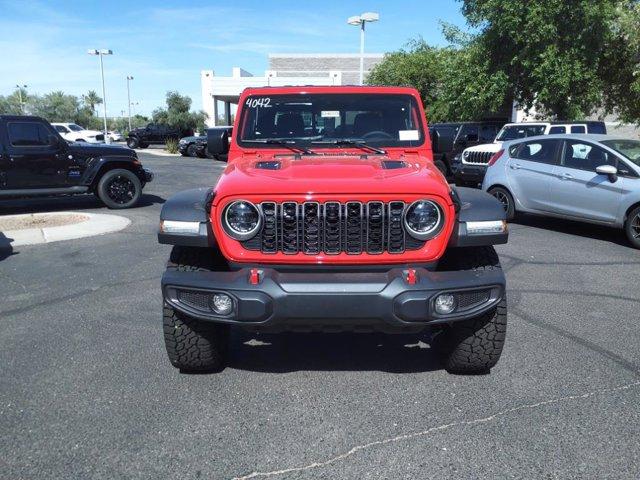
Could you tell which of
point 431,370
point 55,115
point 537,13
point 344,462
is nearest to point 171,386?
point 344,462

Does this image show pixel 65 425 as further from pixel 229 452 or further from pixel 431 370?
pixel 431 370

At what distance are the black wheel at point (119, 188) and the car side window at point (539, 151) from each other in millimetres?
7463

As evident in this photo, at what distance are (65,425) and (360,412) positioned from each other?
169 cm

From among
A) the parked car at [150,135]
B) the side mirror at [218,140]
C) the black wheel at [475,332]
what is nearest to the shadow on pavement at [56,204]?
the side mirror at [218,140]

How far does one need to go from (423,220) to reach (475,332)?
88cm

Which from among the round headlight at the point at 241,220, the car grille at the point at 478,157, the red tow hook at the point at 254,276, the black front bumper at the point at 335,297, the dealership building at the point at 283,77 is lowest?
the black front bumper at the point at 335,297

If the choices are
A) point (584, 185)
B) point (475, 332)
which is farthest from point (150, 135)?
point (475, 332)

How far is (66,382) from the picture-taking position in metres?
3.71

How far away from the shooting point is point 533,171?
9.23 m

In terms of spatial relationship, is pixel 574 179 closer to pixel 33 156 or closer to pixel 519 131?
pixel 519 131

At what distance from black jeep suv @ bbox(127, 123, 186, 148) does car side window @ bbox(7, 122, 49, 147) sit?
27.6 meters

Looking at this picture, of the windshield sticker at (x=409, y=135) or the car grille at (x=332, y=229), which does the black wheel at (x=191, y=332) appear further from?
the windshield sticker at (x=409, y=135)

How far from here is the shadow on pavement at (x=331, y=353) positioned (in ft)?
13.0

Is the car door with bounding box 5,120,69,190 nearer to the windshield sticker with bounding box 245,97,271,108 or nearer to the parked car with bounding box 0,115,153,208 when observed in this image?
the parked car with bounding box 0,115,153,208
